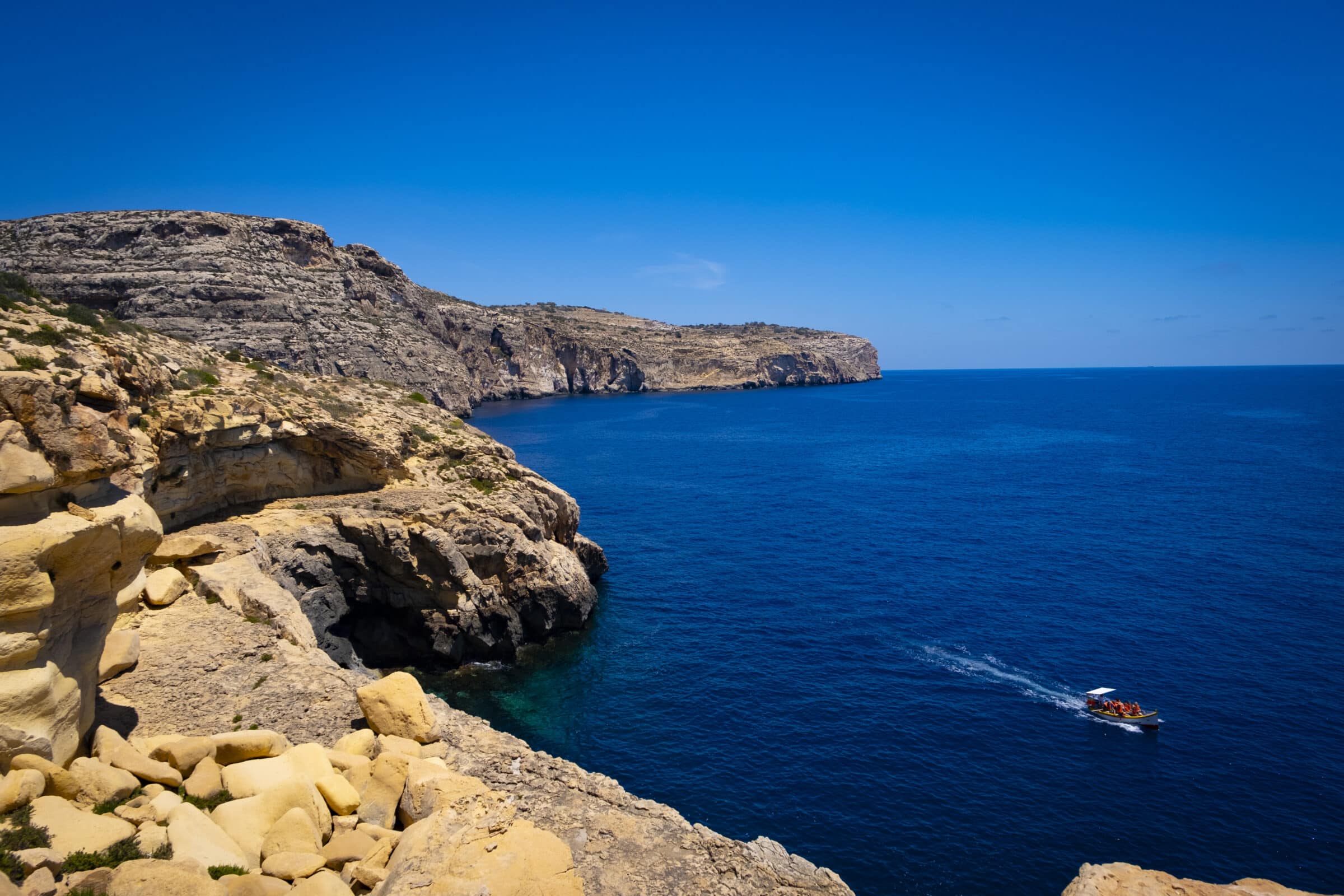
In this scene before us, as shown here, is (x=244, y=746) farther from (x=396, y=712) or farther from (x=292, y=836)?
(x=396, y=712)

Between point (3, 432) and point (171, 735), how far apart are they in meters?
6.79

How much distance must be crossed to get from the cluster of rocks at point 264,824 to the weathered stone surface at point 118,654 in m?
3.25

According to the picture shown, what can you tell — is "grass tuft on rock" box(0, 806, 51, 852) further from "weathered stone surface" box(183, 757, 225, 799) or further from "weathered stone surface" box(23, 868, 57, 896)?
"weathered stone surface" box(183, 757, 225, 799)

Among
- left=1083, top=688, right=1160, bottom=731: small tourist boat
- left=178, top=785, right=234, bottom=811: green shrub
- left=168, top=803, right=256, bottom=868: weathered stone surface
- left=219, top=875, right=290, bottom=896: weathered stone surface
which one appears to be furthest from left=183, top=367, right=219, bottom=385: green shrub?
left=1083, top=688, right=1160, bottom=731: small tourist boat

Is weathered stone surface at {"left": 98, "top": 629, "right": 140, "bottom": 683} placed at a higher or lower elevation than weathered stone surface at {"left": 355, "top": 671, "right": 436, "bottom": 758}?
higher

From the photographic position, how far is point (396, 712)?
17484 mm

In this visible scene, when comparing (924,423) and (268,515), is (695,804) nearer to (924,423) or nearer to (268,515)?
(268,515)

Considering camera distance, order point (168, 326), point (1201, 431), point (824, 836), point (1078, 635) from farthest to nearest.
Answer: point (1201, 431)
point (168, 326)
point (1078, 635)
point (824, 836)

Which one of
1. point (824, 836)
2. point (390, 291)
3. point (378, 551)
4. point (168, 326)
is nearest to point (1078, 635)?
point (824, 836)

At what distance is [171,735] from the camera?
15164mm

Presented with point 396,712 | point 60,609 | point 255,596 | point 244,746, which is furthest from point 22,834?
point 255,596

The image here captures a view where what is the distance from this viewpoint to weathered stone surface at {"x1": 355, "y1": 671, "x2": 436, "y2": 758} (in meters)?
17.4

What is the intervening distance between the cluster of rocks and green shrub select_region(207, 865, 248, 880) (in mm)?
23

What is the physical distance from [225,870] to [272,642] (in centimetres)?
1131
